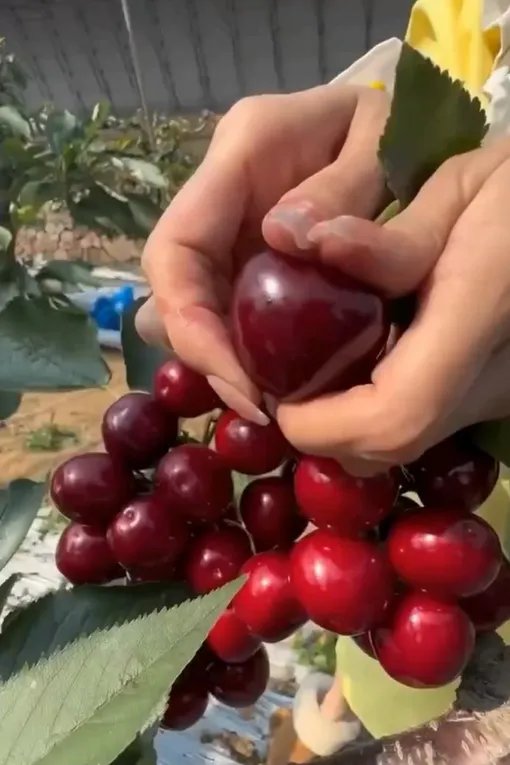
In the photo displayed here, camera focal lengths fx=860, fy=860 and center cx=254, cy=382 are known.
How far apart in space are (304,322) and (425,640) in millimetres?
90

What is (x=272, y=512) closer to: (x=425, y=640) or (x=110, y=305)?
(x=425, y=640)

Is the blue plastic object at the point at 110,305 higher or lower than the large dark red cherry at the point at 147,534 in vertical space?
lower

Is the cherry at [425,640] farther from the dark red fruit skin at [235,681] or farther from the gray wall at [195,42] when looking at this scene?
the gray wall at [195,42]

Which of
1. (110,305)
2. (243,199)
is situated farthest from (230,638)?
(110,305)

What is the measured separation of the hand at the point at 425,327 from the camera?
18 centimetres

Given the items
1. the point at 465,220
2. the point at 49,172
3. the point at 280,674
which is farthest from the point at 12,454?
the point at 465,220

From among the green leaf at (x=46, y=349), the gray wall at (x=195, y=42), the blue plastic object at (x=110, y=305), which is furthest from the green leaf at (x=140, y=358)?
the gray wall at (x=195, y=42)

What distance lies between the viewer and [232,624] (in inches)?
10.0

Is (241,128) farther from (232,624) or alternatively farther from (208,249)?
(232,624)

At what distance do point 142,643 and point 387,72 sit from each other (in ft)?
0.83

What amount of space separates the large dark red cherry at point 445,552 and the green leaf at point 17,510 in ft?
0.35

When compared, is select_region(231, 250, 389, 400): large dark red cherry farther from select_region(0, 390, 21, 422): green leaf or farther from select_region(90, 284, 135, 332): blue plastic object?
select_region(90, 284, 135, 332): blue plastic object

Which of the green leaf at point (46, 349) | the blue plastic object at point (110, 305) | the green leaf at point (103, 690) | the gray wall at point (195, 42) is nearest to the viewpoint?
the green leaf at point (103, 690)

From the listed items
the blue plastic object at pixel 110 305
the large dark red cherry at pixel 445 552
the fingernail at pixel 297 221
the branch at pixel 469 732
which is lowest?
the blue plastic object at pixel 110 305
